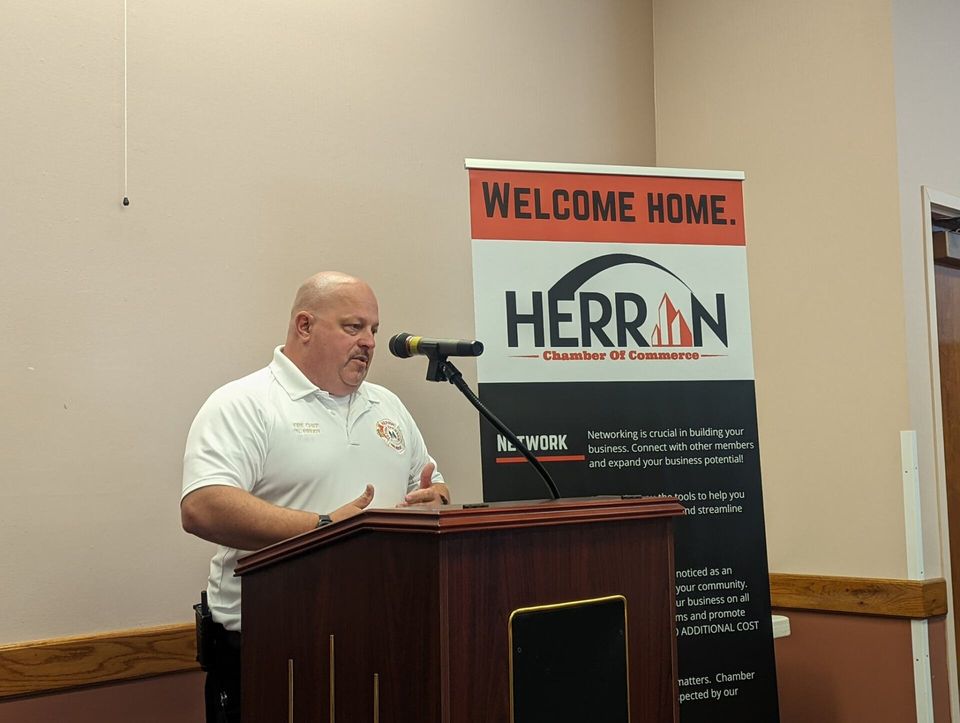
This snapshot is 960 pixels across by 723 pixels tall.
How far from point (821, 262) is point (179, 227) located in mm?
2206

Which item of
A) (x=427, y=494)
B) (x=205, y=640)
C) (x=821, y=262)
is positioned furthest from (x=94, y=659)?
(x=821, y=262)

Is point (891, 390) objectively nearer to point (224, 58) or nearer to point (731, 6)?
point (731, 6)

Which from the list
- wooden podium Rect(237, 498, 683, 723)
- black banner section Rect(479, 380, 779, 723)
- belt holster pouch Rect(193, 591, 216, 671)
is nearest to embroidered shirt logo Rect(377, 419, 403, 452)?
black banner section Rect(479, 380, 779, 723)

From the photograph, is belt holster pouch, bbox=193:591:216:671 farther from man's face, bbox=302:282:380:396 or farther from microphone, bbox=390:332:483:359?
microphone, bbox=390:332:483:359

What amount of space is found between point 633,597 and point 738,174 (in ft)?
5.49

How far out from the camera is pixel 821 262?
359 centimetres

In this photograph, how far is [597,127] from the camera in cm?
395

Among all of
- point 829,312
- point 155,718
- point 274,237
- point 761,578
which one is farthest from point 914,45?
point 155,718

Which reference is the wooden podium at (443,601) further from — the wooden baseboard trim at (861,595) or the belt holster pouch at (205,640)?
the wooden baseboard trim at (861,595)

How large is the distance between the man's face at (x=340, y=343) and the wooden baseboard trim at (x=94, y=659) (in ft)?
2.55

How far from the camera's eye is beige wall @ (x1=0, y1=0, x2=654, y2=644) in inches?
98.2

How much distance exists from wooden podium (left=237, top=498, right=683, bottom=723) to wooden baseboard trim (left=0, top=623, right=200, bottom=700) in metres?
0.87

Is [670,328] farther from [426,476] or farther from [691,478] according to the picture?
[426,476]

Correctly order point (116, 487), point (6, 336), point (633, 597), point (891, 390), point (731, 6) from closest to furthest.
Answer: point (633, 597)
point (6, 336)
point (116, 487)
point (891, 390)
point (731, 6)
